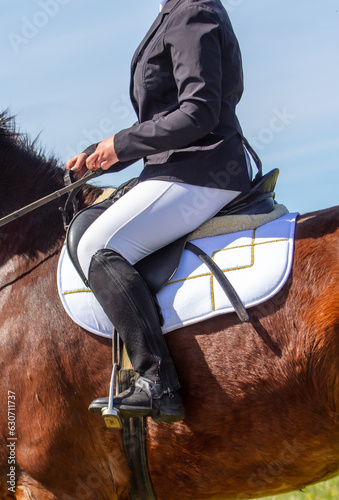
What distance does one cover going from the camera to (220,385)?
3047 millimetres

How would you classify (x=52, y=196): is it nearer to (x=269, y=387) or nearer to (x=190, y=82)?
(x=190, y=82)

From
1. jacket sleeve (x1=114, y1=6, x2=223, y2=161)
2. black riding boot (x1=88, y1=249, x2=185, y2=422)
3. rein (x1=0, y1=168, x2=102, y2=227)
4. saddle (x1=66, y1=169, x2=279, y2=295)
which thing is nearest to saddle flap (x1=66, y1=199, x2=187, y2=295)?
saddle (x1=66, y1=169, x2=279, y2=295)

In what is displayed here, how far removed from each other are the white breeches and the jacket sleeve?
260mm

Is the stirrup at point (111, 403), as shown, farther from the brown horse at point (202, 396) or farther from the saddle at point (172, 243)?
the saddle at point (172, 243)

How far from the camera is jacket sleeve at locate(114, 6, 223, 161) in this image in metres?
3.00

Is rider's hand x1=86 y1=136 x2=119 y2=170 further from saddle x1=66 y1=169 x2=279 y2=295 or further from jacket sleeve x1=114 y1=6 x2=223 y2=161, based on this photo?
saddle x1=66 y1=169 x2=279 y2=295

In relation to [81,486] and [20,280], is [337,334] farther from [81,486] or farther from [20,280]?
[20,280]

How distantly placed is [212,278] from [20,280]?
52.9 inches

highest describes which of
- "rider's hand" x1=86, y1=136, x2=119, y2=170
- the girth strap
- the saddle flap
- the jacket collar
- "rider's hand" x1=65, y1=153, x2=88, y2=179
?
the jacket collar

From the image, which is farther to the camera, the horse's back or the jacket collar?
the jacket collar

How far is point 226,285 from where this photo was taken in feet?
9.86

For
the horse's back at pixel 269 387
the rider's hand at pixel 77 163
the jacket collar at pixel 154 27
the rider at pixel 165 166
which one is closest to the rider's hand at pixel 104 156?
the rider at pixel 165 166

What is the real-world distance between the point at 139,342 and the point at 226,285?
22.5 inches

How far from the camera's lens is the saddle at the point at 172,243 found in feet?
10.4
